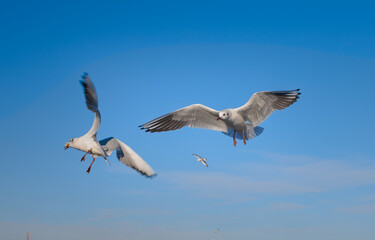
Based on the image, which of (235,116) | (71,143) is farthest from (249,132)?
(71,143)

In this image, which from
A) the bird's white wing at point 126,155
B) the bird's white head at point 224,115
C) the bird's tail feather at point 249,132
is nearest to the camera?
the bird's white wing at point 126,155

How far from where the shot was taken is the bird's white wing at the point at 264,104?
9.64 m

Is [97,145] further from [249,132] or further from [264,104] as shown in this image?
[264,104]

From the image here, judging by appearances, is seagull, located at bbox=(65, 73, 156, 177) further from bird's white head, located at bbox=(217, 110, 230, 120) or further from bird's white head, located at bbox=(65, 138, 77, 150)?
bird's white head, located at bbox=(217, 110, 230, 120)

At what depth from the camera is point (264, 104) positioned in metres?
9.75

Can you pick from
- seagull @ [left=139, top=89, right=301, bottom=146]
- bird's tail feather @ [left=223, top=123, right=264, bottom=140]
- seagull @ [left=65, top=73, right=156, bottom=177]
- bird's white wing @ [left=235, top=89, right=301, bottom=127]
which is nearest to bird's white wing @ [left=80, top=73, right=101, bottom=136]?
seagull @ [left=65, top=73, right=156, bottom=177]

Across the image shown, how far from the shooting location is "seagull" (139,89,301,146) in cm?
964

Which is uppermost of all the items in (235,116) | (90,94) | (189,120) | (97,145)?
(189,120)

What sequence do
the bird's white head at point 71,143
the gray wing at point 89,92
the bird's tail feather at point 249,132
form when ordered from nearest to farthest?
the gray wing at point 89,92 < the bird's white head at point 71,143 < the bird's tail feather at point 249,132

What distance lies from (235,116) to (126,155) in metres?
2.95

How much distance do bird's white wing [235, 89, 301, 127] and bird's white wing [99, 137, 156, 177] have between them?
2855 millimetres

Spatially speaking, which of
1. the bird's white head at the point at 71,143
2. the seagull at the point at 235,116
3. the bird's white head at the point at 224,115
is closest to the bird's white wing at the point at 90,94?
the bird's white head at the point at 71,143

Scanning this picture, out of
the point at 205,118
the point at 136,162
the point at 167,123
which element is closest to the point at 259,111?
the point at 205,118

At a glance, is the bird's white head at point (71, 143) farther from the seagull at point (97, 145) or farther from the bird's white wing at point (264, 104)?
the bird's white wing at point (264, 104)
